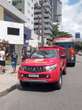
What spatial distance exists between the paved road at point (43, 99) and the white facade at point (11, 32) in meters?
33.1

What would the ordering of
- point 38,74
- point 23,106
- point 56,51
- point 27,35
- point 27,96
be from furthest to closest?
point 27,35 → point 56,51 → point 38,74 → point 27,96 → point 23,106

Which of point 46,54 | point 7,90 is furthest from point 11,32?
point 7,90

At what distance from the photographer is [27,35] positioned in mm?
66062

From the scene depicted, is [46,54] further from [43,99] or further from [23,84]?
[43,99]

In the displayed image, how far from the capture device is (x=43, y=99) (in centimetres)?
1209

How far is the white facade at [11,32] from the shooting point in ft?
159

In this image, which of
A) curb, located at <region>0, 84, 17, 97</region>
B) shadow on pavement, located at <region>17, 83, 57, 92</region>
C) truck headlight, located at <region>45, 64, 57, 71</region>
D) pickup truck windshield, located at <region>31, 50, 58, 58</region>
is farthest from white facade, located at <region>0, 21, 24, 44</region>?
truck headlight, located at <region>45, 64, 57, 71</region>

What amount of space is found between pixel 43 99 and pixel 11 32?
38.6 m

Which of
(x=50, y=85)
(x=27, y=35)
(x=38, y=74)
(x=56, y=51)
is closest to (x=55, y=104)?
(x=38, y=74)

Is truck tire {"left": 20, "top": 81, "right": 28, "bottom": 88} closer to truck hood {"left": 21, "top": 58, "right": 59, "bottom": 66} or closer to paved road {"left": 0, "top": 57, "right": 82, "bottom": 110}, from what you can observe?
paved road {"left": 0, "top": 57, "right": 82, "bottom": 110}

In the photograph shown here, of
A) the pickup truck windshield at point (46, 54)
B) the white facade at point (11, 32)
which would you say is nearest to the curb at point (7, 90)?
the pickup truck windshield at point (46, 54)

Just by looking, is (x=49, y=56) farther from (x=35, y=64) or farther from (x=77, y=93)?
(x=77, y=93)

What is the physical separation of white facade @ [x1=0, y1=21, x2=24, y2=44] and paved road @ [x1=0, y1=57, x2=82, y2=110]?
33.1 m

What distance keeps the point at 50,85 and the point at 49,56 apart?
134 centimetres
